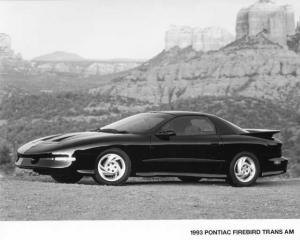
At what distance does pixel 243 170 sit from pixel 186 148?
1.00 meters

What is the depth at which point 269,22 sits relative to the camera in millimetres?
130625

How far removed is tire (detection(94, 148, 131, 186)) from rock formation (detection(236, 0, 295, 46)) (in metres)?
122

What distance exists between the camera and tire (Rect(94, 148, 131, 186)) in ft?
25.0

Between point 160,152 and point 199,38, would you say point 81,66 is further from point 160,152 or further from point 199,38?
point 160,152

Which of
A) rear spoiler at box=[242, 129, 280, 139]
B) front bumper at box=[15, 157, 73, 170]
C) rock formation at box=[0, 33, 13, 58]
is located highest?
rock formation at box=[0, 33, 13, 58]

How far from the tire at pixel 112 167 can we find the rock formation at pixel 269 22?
122m

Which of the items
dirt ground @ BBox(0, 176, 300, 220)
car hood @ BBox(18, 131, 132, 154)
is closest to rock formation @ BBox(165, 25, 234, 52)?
car hood @ BBox(18, 131, 132, 154)

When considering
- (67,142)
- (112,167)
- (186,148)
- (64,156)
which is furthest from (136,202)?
(186,148)

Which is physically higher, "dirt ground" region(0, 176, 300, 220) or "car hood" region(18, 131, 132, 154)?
"car hood" region(18, 131, 132, 154)

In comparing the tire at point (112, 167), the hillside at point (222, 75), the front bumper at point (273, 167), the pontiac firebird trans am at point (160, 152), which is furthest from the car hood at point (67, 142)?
the hillside at point (222, 75)

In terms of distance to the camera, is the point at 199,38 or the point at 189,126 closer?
the point at 189,126

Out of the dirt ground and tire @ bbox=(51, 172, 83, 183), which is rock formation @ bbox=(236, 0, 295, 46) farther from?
the dirt ground

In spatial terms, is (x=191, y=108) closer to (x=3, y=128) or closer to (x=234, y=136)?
(x=3, y=128)
